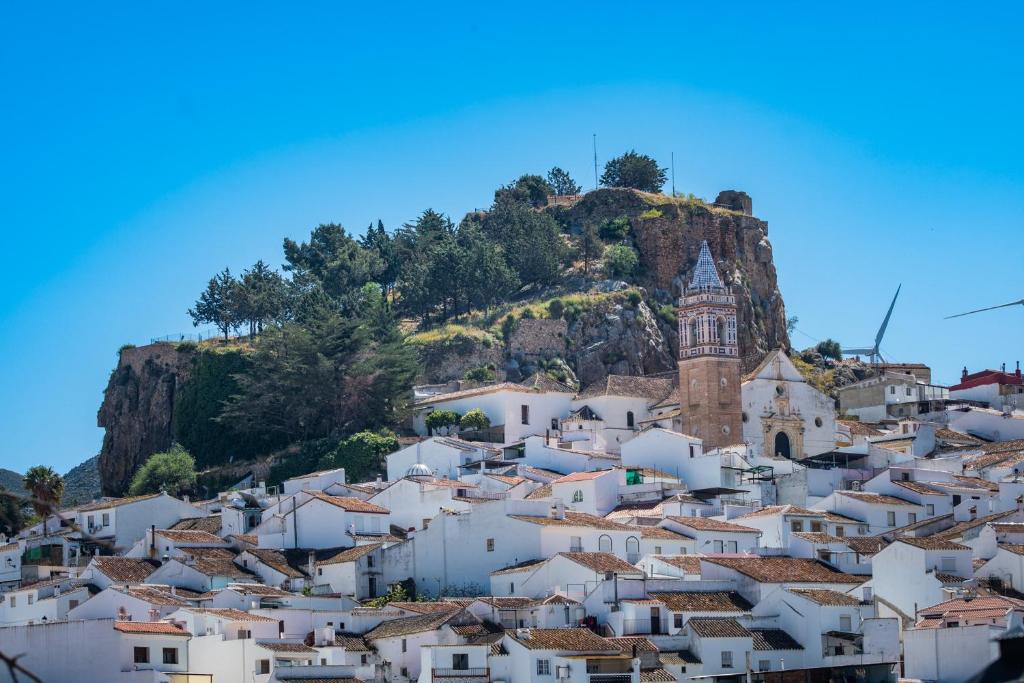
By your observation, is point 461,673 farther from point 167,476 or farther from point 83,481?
point 83,481

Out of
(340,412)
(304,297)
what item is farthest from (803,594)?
(304,297)

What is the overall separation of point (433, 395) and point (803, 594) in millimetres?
43591

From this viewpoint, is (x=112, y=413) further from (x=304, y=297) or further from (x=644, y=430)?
(x=644, y=430)

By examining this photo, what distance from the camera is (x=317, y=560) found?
69.1 meters

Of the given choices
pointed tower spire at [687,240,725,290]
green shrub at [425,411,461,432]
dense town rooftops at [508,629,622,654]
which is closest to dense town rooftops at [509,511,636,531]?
dense town rooftops at [508,629,622,654]

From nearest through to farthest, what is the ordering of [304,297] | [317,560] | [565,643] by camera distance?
[565,643]
[317,560]
[304,297]

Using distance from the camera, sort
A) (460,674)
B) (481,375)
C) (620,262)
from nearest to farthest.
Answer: (460,674) < (481,375) < (620,262)

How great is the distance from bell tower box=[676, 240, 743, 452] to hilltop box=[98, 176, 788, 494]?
19.2 feet

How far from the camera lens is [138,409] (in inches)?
4085

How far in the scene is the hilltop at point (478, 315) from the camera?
96.6 m

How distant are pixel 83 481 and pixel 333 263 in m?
21.0

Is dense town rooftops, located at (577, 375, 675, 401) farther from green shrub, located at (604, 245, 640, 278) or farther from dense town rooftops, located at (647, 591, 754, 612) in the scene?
dense town rooftops, located at (647, 591, 754, 612)

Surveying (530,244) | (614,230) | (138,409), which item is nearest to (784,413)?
(530,244)

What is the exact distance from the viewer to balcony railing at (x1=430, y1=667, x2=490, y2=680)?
53.2m
